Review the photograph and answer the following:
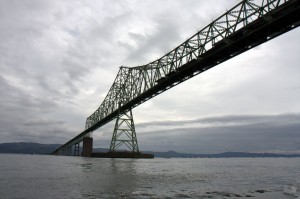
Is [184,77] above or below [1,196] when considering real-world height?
above

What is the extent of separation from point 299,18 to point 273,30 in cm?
262

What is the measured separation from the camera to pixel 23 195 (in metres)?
12.9

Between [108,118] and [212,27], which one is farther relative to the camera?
[108,118]

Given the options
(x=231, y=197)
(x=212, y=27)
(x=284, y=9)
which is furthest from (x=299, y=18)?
(x=231, y=197)

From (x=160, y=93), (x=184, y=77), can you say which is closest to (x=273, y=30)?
(x=184, y=77)

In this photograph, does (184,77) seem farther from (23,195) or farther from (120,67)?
(120,67)

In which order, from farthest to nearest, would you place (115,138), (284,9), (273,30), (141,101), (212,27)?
(115,138), (141,101), (212,27), (273,30), (284,9)

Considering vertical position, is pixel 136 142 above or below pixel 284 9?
below

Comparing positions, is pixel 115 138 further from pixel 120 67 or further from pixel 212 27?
pixel 212 27

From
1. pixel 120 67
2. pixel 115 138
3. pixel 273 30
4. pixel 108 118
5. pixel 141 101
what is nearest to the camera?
pixel 273 30

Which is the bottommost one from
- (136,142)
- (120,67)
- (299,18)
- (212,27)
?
(136,142)

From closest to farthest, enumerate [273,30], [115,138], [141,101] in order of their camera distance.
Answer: [273,30] → [141,101] → [115,138]

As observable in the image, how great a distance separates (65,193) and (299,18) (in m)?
21.8

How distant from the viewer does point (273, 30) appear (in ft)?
88.8
